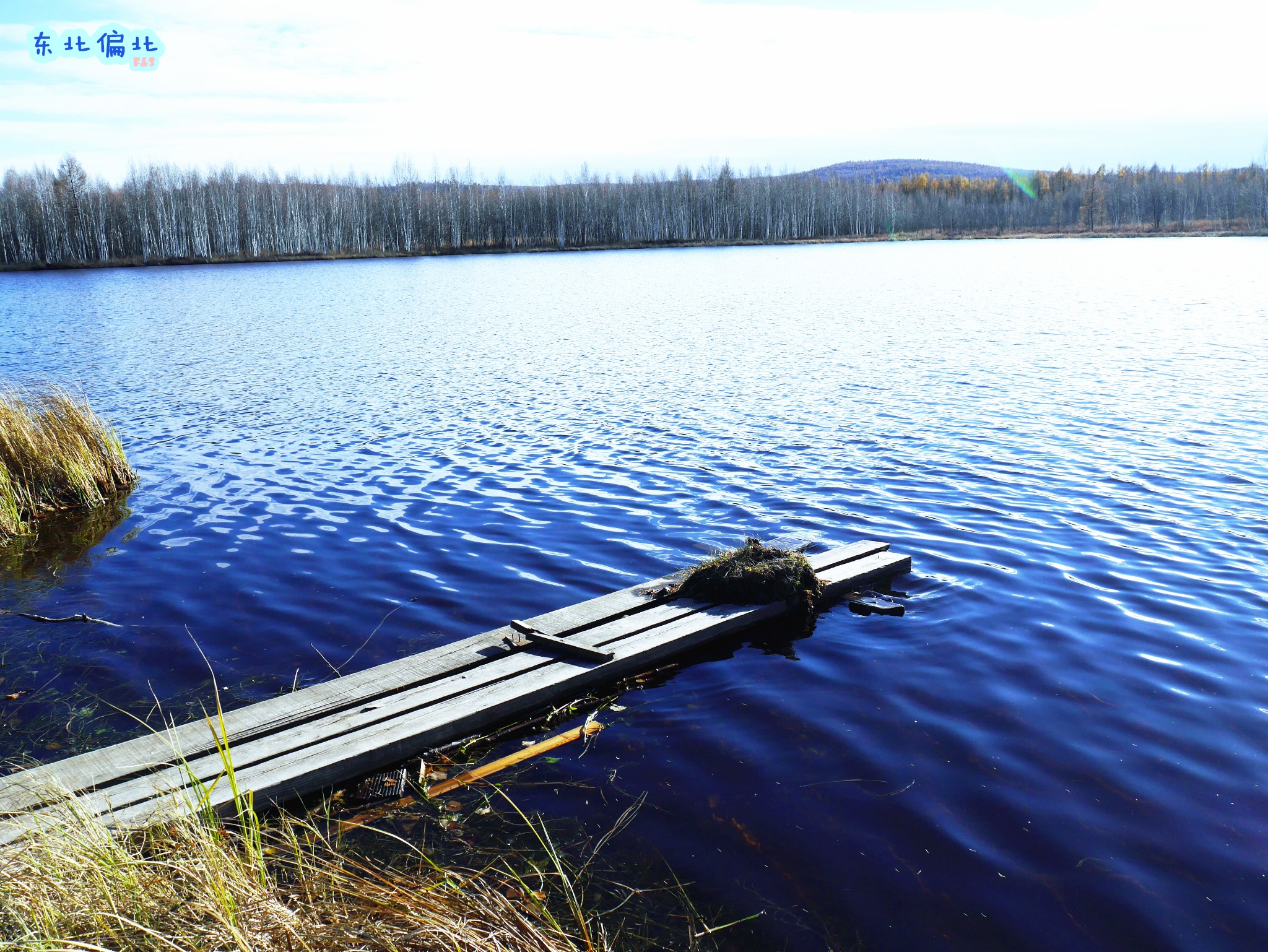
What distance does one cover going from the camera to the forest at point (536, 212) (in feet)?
325

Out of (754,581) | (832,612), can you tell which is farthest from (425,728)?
(832,612)

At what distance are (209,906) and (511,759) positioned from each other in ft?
8.85

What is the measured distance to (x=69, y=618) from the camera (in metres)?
8.38

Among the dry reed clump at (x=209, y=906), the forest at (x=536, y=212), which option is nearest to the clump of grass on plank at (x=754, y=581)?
the dry reed clump at (x=209, y=906)

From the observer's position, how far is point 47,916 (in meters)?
3.17

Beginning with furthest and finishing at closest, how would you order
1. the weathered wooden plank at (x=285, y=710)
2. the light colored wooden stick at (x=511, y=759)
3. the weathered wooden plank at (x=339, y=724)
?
1. the light colored wooden stick at (x=511, y=759)
2. the weathered wooden plank at (x=285, y=710)
3. the weathered wooden plank at (x=339, y=724)

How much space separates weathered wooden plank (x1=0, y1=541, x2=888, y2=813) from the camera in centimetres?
502

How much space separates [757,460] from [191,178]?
11784cm

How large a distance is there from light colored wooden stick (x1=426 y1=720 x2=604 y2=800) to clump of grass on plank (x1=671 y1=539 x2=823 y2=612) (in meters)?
2.02

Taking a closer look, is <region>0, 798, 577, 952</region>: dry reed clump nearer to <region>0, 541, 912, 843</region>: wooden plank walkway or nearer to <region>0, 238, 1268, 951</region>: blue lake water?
<region>0, 541, 912, 843</region>: wooden plank walkway

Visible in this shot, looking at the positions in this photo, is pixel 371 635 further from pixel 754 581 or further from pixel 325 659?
pixel 754 581

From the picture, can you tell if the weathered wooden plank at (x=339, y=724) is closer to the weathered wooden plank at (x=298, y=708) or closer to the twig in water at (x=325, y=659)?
the weathered wooden plank at (x=298, y=708)

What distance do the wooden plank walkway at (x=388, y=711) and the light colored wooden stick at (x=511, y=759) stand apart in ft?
1.11

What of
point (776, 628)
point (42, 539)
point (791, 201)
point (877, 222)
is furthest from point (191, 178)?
point (776, 628)
